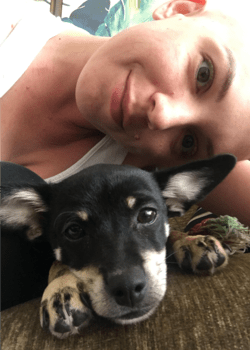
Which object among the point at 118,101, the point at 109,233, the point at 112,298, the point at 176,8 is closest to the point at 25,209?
the point at 109,233

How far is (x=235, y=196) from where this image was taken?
1299 mm

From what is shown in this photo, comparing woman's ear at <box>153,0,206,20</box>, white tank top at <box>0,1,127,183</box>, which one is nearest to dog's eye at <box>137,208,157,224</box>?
white tank top at <box>0,1,127,183</box>

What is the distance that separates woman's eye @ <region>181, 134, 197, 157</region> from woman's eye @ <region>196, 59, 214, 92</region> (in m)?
0.26

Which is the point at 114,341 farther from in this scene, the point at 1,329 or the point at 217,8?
the point at 217,8

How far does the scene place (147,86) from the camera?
1.10 meters

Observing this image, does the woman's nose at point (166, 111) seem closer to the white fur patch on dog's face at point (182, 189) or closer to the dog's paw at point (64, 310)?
the white fur patch on dog's face at point (182, 189)

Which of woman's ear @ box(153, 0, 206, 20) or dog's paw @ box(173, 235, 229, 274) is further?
woman's ear @ box(153, 0, 206, 20)

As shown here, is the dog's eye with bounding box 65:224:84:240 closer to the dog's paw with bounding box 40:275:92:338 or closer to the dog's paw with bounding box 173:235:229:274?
the dog's paw with bounding box 40:275:92:338

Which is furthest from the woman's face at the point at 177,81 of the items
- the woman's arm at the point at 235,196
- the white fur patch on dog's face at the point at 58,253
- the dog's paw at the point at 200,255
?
the white fur patch on dog's face at the point at 58,253

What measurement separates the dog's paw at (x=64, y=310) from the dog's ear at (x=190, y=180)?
1.64 feet

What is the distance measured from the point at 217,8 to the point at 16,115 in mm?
1200

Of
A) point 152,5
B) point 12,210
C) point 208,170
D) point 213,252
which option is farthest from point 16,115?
point 152,5

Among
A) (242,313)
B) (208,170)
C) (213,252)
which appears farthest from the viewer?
(208,170)

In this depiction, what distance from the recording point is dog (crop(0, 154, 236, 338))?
26.3 inches
